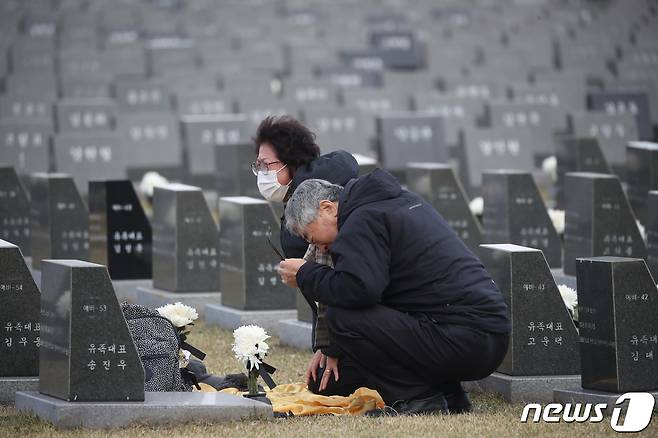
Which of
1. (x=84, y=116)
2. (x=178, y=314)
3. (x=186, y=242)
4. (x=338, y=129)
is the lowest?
(x=178, y=314)

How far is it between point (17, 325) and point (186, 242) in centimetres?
344

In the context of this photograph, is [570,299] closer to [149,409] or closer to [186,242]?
[149,409]

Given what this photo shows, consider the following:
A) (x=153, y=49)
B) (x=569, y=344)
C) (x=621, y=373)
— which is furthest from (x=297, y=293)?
(x=153, y=49)

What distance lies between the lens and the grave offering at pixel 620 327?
765 centimetres

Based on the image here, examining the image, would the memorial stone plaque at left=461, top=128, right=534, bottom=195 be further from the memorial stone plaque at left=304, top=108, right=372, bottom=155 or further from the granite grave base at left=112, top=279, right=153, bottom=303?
the granite grave base at left=112, top=279, right=153, bottom=303

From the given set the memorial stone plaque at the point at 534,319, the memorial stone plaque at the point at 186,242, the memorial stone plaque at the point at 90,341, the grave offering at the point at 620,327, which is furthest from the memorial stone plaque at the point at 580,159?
the memorial stone plaque at the point at 90,341

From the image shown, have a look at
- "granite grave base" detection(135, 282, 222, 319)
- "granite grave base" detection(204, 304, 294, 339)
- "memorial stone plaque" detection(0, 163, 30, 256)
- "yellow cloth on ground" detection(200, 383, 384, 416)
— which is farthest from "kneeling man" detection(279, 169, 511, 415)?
"memorial stone plaque" detection(0, 163, 30, 256)

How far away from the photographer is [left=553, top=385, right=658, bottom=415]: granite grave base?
7.65 metres

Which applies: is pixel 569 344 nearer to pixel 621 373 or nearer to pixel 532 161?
pixel 621 373

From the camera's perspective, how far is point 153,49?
72.8 feet

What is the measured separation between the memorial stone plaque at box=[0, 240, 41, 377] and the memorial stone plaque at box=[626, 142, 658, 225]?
22.0 feet

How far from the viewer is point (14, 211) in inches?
509

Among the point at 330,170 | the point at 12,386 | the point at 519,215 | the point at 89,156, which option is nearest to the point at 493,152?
the point at 89,156

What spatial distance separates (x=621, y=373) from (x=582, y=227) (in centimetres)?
370
